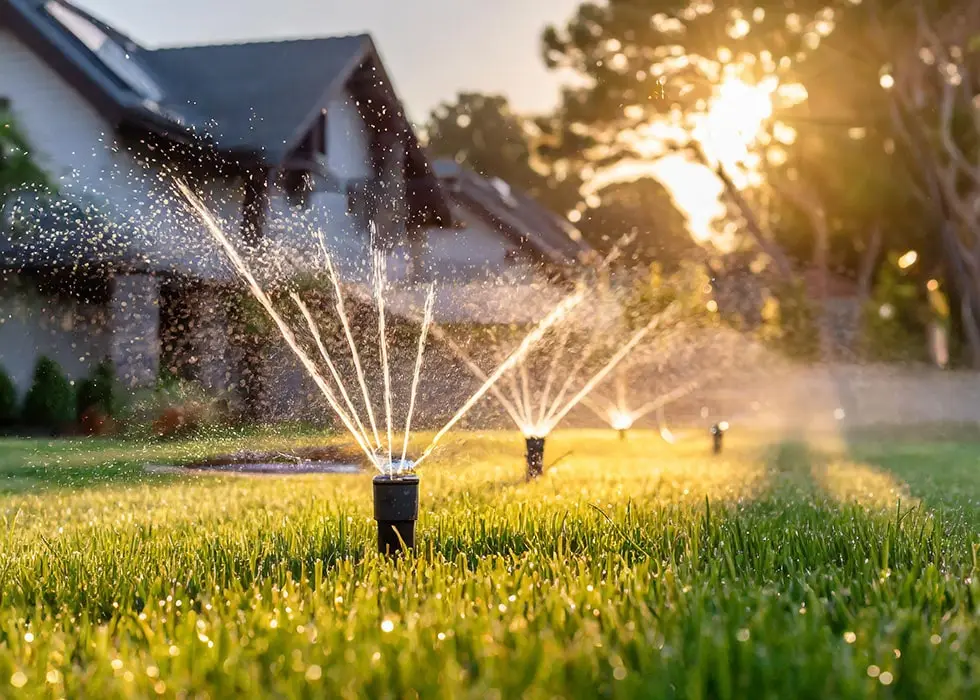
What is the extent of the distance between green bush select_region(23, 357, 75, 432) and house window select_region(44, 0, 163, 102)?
4.99 metres

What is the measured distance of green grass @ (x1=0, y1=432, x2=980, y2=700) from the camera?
2.47 meters

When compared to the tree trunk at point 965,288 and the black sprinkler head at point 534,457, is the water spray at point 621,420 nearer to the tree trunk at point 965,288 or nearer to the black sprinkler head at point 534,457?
the tree trunk at point 965,288

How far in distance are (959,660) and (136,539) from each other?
3.58 metres

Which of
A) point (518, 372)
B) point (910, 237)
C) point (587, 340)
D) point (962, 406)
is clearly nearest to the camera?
point (518, 372)

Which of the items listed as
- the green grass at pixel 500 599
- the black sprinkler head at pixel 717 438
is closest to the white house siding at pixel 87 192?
the black sprinkler head at pixel 717 438

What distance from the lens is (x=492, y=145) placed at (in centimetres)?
5356

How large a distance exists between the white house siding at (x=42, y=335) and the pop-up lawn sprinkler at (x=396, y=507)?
14177 mm

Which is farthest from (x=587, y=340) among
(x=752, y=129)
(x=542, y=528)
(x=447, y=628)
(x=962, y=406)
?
(x=447, y=628)

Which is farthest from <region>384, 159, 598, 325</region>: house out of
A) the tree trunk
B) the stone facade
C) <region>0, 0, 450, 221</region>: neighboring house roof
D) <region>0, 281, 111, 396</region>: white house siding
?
the tree trunk

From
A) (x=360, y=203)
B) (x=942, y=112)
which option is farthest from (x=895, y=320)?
(x=360, y=203)

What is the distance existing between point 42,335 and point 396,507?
1521cm

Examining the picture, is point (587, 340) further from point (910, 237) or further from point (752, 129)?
point (910, 237)

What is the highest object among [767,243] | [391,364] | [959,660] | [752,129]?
[752,129]

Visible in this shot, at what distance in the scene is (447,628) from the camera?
9.66 ft
